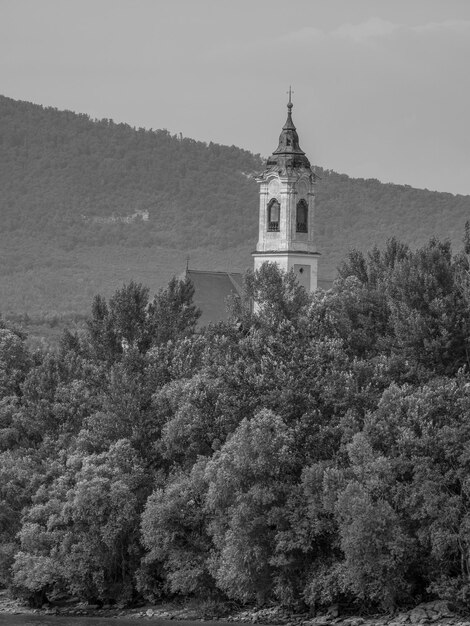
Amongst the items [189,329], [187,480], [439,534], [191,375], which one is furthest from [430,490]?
[189,329]

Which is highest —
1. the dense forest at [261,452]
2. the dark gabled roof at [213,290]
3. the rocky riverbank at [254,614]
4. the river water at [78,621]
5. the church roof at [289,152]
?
the church roof at [289,152]

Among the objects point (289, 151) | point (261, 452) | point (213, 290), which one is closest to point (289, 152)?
point (289, 151)

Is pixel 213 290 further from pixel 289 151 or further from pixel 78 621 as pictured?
pixel 78 621

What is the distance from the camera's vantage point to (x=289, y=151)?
105 metres

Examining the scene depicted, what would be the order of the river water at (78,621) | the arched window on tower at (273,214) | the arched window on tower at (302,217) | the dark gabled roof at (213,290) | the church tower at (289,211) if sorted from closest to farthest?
the river water at (78,621) < the dark gabled roof at (213,290) < the church tower at (289,211) < the arched window on tower at (302,217) < the arched window on tower at (273,214)

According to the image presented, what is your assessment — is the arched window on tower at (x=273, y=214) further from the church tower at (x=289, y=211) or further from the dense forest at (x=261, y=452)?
the dense forest at (x=261, y=452)

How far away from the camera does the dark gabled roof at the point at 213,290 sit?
100 m

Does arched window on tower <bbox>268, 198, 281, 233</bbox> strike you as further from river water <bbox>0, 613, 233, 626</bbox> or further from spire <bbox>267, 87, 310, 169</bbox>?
river water <bbox>0, 613, 233, 626</bbox>

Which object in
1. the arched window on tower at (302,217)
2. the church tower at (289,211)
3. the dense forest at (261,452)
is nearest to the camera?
the dense forest at (261,452)

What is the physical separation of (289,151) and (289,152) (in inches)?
3.7

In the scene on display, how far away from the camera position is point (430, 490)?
205 feet

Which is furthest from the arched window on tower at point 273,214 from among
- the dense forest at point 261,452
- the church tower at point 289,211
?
the dense forest at point 261,452

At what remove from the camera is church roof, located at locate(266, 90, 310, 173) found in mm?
104188

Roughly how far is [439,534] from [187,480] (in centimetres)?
1206
